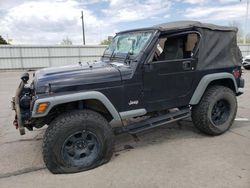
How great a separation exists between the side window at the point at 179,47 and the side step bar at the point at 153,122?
947mm

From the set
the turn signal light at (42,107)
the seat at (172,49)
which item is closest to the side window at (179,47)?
the seat at (172,49)

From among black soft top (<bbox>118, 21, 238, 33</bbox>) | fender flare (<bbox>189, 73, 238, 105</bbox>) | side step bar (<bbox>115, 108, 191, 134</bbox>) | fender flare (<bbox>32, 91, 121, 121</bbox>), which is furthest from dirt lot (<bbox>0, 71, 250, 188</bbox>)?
black soft top (<bbox>118, 21, 238, 33</bbox>)

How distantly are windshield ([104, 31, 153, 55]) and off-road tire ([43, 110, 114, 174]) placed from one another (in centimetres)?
125

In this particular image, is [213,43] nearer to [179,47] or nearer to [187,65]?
[179,47]

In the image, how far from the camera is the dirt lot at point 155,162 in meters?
3.04

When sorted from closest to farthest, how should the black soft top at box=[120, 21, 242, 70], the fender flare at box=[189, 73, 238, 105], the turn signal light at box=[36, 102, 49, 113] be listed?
1. the turn signal light at box=[36, 102, 49, 113]
2. the black soft top at box=[120, 21, 242, 70]
3. the fender flare at box=[189, 73, 238, 105]

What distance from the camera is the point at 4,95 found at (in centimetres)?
897

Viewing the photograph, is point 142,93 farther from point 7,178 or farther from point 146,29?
point 7,178

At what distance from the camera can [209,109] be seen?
4266 millimetres

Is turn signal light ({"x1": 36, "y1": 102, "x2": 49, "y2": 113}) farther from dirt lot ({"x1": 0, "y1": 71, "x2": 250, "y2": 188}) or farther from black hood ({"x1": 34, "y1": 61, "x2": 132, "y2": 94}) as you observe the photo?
dirt lot ({"x1": 0, "y1": 71, "x2": 250, "y2": 188})

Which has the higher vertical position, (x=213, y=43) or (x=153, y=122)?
(x=213, y=43)

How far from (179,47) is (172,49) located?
5.2 inches

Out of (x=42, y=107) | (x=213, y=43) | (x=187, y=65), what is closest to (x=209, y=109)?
(x=187, y=65)

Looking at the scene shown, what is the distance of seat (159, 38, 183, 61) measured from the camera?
13.8ft
